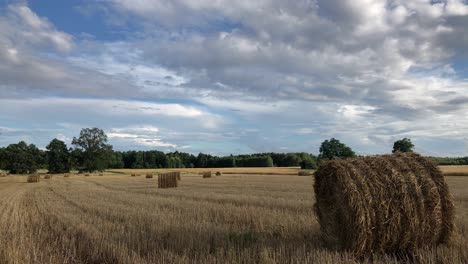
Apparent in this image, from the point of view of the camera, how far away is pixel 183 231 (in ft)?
26.6

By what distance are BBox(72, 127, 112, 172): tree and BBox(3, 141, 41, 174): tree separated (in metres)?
9.35

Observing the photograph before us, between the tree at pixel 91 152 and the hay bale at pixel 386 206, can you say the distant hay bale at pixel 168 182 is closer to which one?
the hay bale at pixel 386 206

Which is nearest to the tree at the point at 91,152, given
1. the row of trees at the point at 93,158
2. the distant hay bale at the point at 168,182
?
the row of trees at the point at 93,158

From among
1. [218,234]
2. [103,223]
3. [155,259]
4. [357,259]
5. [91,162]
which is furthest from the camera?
[91,162]

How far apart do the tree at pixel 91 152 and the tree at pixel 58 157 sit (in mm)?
2533

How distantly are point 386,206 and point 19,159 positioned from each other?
94313 millimetres

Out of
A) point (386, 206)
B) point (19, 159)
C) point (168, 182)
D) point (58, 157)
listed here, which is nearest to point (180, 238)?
point (386, 206)

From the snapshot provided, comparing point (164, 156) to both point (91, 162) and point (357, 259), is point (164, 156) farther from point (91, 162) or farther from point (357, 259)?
point (357, 259)

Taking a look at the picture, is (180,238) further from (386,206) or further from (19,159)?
(19,159)

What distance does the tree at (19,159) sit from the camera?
289 feet

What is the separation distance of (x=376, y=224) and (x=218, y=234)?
2767 mm

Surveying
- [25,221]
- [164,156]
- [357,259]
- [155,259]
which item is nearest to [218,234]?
[155,259]

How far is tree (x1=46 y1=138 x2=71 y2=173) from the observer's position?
92.4 m

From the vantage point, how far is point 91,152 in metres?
96.9
